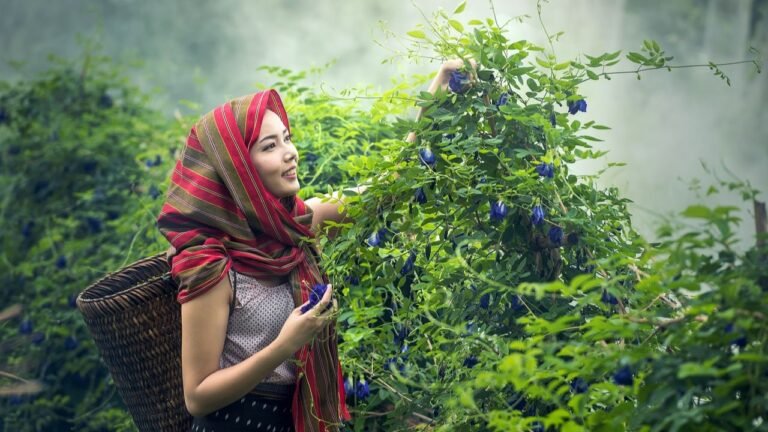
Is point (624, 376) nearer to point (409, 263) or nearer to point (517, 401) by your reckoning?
point (517, 401)

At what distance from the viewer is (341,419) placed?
2215mm

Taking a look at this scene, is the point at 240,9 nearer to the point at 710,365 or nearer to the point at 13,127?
the point at 13,127

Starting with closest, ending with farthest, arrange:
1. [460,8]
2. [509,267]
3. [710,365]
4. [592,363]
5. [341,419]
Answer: [710,365] < [592,363] < [509,267] < [460,8] < [341,419]

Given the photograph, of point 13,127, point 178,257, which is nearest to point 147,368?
point 178,257

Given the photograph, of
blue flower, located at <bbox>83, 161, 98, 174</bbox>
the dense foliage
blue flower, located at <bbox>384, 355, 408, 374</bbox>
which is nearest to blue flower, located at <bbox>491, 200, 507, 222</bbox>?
the dense foliage

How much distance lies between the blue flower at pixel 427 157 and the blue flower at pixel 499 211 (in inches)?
6.7

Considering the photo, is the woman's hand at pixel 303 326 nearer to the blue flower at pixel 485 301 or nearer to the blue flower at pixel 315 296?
the blue flower at pixel 315 296

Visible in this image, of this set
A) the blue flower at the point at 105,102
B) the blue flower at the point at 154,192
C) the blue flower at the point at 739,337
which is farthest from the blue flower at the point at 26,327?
the blue flower at the point at 739,337

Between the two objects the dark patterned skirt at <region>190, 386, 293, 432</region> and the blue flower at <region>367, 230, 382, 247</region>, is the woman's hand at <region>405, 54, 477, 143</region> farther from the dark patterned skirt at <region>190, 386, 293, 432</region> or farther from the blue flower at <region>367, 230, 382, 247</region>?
the dark patterned skirt at <region>190, 386, 293, 432</region>

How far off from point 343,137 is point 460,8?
80 cm

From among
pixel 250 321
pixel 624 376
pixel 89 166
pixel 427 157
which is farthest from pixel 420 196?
pixel 89 166

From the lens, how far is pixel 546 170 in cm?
189

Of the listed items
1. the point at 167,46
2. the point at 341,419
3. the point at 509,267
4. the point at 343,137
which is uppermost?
the point at 167,46

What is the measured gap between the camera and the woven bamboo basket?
220 centimetres
